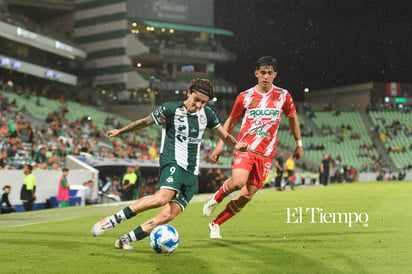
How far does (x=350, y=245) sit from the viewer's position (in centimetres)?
935

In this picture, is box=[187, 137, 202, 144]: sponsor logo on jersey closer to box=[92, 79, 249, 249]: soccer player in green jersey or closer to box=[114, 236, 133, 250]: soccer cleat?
box=[92, 79, 249, 249]: soccer player in green jersey

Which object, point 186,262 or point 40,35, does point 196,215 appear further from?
point 40,35

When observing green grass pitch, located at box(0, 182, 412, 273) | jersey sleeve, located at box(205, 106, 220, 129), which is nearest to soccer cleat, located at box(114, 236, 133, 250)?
green grass pitch, located at box(0, 182, 412, 273)

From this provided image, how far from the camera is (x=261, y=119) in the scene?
1044 centimetres

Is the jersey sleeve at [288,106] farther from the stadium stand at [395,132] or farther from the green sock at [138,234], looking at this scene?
the stadium stand at [395,132]

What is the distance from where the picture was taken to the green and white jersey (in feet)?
27.6

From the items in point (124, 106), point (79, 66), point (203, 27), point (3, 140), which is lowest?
point (3, 140)

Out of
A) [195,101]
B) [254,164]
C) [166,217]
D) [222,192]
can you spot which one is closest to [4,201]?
Answer: [222,192]

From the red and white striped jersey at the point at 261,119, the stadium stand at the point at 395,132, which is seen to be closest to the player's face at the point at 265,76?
the red and white striped jersey at the point at 261,119

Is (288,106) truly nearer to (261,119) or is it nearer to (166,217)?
(261,119)

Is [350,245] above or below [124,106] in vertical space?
below

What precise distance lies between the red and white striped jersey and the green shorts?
213 centimetres

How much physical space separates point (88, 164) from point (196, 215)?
11.7 m

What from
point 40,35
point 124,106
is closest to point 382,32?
point 124,106
